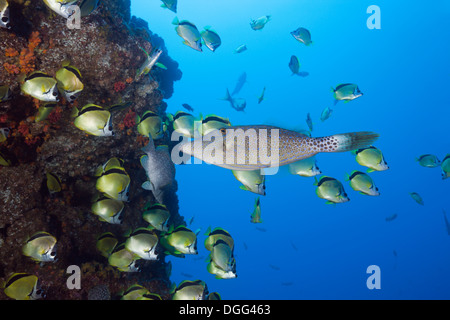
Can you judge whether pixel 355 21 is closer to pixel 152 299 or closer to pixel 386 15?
pixel 386 15

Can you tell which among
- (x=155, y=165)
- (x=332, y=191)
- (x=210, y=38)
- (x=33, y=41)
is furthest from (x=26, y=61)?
(x=332, y=191)

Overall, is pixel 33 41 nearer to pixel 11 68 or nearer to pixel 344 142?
pixel 11 68

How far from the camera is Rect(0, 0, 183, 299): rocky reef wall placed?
4.12 m

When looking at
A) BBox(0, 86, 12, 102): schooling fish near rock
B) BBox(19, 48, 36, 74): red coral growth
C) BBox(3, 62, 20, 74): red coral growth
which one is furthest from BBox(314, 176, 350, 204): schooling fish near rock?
BBox(3, 62, 20, 74): red coral growth

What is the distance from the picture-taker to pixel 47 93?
3.12 meters

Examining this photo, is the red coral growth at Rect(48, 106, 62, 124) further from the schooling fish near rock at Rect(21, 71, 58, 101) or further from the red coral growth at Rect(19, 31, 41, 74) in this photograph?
the schooling fish near rock at Rect(21, 71, 58, 101)

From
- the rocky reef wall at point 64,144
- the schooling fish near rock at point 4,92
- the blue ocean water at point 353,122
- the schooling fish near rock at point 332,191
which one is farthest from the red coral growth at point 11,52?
the blue ocean water at point 353,122

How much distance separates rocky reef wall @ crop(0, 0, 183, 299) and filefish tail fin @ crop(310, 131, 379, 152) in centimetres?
424

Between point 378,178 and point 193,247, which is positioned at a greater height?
point 378,178

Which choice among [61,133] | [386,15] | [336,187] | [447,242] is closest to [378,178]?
[447,242]

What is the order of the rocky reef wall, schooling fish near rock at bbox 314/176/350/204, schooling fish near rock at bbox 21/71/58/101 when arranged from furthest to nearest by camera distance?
schooling fish near rock at bbox 314/176/350/204
the rocky reef wall
schooling fish near rock at bbox 21/71/58/101

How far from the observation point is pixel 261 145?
2.43 m

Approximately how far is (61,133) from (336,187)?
17.2 feet
